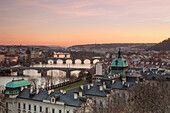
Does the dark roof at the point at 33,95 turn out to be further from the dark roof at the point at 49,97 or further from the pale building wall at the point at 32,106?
the pale building wall at the point at 32,106

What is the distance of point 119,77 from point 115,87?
23.0ft

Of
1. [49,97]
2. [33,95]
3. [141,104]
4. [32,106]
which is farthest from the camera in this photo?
[33,95]

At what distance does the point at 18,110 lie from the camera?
2762 centimetres

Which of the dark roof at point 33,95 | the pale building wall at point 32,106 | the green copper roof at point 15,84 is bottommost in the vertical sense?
the pale building wall at point 32,106

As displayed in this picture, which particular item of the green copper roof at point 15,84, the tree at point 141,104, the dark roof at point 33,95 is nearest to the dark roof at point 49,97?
the dark roof at point 33,95

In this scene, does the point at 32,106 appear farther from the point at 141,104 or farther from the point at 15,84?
the point at 141,104

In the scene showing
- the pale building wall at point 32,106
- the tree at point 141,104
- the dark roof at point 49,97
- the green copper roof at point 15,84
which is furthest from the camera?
the green copper roof at point 15,84

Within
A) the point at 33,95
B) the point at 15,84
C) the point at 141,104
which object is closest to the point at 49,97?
the point at 33,95

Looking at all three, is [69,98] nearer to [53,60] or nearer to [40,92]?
[40,92]

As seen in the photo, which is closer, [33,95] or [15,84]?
[33,95]

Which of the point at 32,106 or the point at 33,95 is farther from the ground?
the point at 33,95

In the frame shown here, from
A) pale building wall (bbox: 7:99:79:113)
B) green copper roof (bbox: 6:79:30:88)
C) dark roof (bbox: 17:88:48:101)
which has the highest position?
green copper roof (bbox: 6:79:30:88)

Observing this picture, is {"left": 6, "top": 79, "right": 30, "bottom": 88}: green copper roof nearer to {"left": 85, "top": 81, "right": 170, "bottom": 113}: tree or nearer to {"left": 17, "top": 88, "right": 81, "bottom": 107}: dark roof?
{"left": 17, "top": 88, "right": 81, "bottom": 107}: dark roof

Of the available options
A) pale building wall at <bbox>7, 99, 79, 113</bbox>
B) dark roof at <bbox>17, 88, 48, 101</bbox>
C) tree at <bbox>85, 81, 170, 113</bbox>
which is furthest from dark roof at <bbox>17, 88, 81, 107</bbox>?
tree at <bbox>85, 81, 170, 113</bbox>
